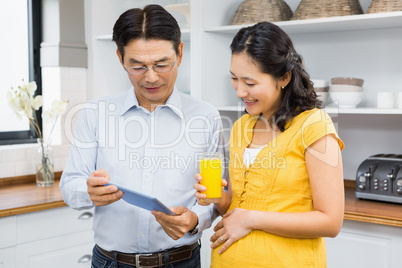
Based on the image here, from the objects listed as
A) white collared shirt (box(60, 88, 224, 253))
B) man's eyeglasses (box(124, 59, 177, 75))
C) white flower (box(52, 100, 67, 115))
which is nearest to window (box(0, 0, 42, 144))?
white flower (box(52, 100, 67, 115))

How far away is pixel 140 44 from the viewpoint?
174cm

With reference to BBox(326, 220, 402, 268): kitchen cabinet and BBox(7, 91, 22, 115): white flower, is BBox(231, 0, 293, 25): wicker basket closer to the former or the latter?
BBox(326, 220, 402, 268): kitchen cabinet

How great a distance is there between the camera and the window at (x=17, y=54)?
11.5ft

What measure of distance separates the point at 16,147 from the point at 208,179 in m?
2.02

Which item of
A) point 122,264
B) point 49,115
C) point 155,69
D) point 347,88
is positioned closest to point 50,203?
point 49,115

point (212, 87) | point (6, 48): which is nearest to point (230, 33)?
point (212, 87)

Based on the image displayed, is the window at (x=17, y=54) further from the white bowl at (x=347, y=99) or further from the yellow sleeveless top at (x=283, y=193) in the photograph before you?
the yellow sleeveless top at (x=283, y=193)

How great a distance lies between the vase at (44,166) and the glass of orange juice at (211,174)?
5.95 ft

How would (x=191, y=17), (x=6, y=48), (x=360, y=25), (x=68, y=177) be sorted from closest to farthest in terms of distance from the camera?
(x=68, y=177)
(x=360, y=25)
(x=191, y=17)
(x=6, y=48)

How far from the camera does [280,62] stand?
168 centimetres

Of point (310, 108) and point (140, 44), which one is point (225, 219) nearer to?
point (310, 108)

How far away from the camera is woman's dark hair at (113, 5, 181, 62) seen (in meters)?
1.74

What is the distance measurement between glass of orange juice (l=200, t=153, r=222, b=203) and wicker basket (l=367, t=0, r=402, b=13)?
1.53m

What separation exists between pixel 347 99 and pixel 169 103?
139 cm
